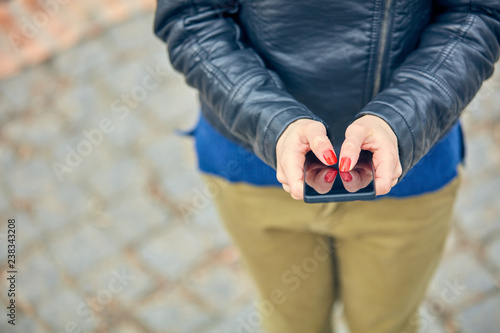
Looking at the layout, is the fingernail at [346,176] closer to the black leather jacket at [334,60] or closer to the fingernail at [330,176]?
the fingernail at [330,176]

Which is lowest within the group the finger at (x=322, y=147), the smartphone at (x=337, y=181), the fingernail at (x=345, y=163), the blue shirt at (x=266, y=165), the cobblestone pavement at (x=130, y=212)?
the cobblestone pavement at (x=130, y=212)

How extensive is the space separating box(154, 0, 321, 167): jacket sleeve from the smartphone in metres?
0.15

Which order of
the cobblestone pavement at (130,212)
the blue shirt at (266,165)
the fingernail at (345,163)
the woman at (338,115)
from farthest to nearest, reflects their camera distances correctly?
1. the cobblestone pavement at (130,212)
2. the blue shirt at (266,165)
3. the woman at (338,115)
4. the fingernail at (345,163)

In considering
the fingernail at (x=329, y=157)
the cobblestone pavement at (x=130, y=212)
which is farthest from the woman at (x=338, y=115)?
the cobblestone pavement at (x=130, y=212)

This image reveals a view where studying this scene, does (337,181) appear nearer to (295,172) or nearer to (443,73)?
(295,172)

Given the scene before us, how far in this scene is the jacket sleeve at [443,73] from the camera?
1074 millimetres

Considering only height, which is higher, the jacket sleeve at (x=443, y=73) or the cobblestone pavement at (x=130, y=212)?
the jacket sleeve at (x=443, y=73)

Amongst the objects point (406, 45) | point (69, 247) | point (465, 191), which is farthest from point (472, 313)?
point (69, 247)

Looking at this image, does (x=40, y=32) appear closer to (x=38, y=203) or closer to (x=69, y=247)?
(x=38, y=203)

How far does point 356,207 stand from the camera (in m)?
1.29

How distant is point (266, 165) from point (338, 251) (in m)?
0.37

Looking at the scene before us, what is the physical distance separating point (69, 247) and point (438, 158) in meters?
1.96

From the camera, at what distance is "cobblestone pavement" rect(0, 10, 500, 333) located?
7.79ft

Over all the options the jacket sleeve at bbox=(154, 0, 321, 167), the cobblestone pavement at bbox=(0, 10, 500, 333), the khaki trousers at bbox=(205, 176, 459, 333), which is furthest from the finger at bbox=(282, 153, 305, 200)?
the cobblestone pavement at bbox=(0, 10, 500, 333)
